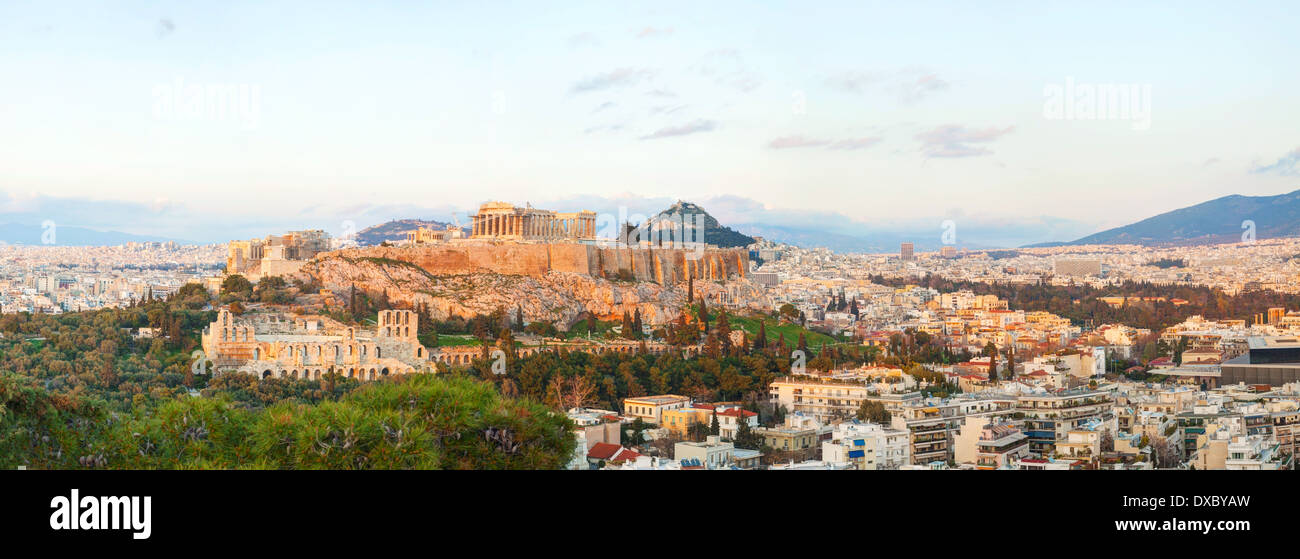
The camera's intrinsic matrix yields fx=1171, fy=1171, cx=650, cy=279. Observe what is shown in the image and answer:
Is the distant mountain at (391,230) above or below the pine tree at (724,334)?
above

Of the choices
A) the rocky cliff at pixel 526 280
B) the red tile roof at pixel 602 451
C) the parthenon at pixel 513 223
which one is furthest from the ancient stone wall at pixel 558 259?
the red tile roof at pixel 602 451

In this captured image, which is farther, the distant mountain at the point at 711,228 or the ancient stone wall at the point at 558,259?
the distant mountain at the point at 711,228

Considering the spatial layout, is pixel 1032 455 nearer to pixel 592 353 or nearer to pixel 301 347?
pixel 592 353

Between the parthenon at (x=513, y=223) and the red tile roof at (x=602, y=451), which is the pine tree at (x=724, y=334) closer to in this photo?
the parthenon at (x=513, y=223)

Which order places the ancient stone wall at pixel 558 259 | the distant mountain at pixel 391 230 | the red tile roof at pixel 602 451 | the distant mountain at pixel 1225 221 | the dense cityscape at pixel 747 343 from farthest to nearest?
the distant mountain at pixel 391 230, the distant mountain at pixel 1225 221, the ancient stone wall at pixel 558 259, the dense cityscape at pixel 747 343, the red tile roof at pixel 602 451

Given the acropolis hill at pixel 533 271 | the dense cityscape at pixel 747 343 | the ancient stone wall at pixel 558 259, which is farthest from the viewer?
the ancient stone wall at pixel 558 259

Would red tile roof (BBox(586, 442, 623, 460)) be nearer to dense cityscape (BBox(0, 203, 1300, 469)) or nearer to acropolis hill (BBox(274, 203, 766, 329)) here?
dense cityscape (BBox(0, 203, 1300, 469))
